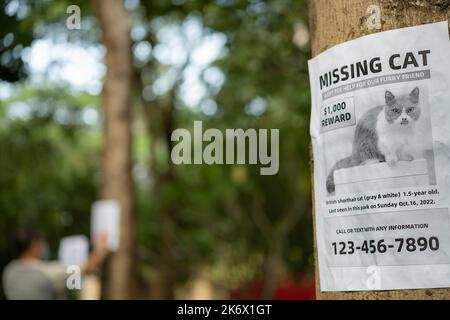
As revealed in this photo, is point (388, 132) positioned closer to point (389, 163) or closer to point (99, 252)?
point (389, 163)

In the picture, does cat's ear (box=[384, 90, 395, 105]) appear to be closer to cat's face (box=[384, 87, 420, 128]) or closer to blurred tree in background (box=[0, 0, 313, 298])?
cat's face (box=[384, 87, 420, 128])

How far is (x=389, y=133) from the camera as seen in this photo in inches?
86.1

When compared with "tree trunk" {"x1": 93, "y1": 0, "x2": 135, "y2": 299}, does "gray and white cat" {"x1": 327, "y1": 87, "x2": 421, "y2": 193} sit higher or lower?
lower

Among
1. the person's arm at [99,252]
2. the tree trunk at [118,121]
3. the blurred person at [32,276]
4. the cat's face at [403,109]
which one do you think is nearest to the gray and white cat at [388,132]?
the cat's face at [403,109]

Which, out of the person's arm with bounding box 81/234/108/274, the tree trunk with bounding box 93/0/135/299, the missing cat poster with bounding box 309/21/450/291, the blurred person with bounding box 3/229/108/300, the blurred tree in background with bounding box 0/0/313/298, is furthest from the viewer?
the blurred tree in background with bounding box 0/0/313/298

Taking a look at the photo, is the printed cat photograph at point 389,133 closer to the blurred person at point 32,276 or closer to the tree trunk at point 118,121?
the blurred person at point 32,276

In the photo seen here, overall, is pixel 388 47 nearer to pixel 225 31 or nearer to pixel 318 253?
pixel 318 253

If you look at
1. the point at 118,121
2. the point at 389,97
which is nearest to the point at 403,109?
the point at 389,97

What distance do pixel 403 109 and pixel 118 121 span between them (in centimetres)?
587

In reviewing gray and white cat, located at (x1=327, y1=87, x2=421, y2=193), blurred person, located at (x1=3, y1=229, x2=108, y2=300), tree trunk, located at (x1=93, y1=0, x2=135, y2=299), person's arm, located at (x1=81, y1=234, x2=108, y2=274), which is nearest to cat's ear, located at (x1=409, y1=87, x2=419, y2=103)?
gray and white cat, located at (x1=327, y1=87, x2=421, y2=193)

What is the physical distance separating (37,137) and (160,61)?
3.65 metres

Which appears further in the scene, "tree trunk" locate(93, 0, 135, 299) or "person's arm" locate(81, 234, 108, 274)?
"tree trunk" locate(93, 0, 135, 299)

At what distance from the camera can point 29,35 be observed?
6.77 meters

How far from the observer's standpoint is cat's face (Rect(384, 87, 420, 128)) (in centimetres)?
213
